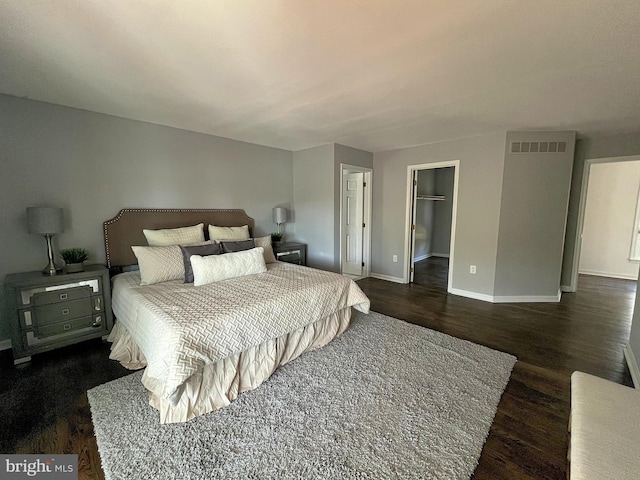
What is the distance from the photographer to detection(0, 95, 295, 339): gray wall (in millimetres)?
2488

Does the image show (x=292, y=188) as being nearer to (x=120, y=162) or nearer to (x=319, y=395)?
(x=120, y=162)

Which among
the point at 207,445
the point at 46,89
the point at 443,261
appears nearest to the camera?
the point at 207,445

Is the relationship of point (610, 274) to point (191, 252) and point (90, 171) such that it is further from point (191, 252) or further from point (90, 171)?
point (90, 171)

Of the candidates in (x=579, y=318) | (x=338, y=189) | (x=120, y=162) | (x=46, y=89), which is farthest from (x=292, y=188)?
(x=579, y=318)

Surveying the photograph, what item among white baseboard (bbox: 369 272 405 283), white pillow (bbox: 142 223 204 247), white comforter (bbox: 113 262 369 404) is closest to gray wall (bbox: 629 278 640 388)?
white comforter (bbox: 113 262 369 404)

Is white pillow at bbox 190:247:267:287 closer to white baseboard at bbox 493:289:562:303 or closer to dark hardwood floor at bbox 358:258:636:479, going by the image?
dark hardwood floor at bbox 358:258:636:479

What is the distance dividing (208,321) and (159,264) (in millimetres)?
1289

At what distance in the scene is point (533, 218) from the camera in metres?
3.70

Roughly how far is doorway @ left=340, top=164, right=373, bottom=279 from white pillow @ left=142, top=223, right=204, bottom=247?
2.54m

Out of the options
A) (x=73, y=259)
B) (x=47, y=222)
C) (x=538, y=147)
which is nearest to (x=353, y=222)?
(x=538, y=147)

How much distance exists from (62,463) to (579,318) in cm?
495

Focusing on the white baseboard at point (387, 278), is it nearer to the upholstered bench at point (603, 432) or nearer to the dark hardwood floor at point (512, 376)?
the dark hardwood floor at point (512, 376)

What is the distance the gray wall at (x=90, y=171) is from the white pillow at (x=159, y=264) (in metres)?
0.75

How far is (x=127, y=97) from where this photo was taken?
2.48 metres
